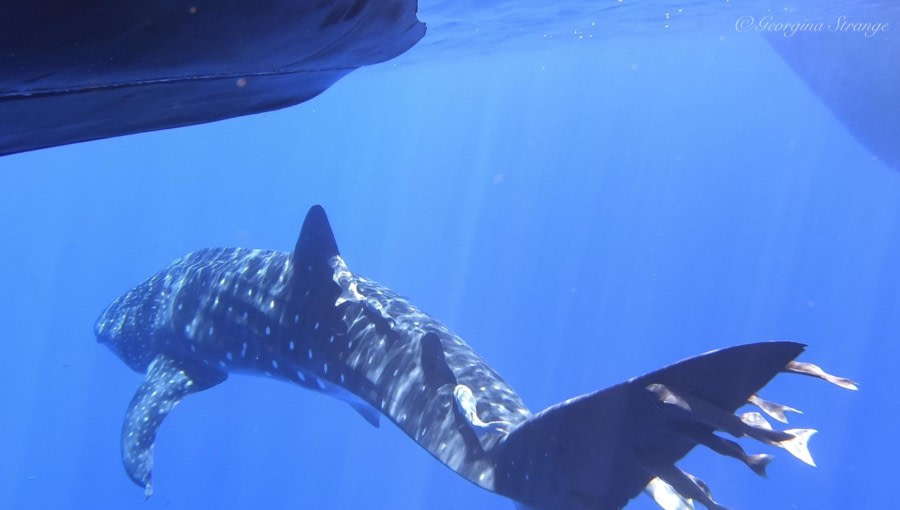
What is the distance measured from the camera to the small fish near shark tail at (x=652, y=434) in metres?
2.96

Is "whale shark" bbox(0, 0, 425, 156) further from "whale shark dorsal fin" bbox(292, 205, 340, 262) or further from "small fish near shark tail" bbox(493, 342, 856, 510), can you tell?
"whale shark dorsal fin" bbox(292, 205, 340, 262)

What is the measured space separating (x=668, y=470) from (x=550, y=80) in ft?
192

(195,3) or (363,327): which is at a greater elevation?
(195,3)

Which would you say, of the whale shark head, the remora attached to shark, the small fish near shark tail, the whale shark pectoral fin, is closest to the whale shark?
the small fish near shark tail

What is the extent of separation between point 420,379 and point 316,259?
6.72 ft

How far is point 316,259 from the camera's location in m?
6.95

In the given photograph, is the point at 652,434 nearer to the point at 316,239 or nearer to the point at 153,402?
the point at 316,239

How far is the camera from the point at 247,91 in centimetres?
259

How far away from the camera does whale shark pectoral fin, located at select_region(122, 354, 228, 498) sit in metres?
8.55

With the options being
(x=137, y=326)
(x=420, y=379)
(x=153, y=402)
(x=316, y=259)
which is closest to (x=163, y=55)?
(x=420, y=379)

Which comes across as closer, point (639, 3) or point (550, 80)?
point (639, 3)

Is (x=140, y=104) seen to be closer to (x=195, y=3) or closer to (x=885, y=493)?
(x=195, y=3)

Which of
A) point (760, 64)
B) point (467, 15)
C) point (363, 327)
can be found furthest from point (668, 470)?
point (760, 64)

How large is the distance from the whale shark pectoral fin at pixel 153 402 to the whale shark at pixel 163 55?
7.11m
